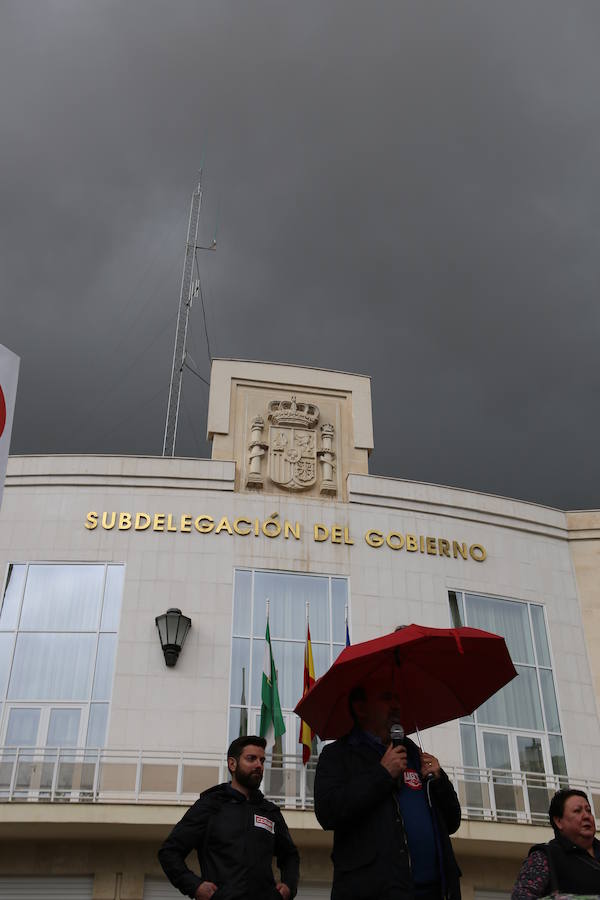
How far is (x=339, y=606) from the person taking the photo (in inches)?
737

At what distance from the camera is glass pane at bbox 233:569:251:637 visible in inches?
712

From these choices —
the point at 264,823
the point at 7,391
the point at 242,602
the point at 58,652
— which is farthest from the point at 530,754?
the point at 7,391

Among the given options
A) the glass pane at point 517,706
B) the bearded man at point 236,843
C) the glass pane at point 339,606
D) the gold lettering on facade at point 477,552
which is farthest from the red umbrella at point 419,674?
the gold lettering on facade at point 477,552

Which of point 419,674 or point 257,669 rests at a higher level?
point 257,669

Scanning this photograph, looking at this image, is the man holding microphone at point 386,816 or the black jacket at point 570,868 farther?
the man holding microphone at point 386,816

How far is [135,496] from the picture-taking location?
19.2 meters

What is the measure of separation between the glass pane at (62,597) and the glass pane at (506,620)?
7.91 meters

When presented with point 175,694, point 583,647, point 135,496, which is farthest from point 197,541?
point 583,647

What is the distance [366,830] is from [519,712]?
14.8 m

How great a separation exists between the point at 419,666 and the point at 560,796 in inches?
54.3

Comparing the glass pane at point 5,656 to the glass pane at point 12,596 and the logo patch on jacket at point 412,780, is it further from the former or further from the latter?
the logo patch on jacket at point 412,780

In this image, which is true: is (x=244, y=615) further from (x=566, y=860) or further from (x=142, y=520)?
(x=566, y=860)

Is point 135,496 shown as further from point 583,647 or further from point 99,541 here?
point 583,647

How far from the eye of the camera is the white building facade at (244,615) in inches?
621
